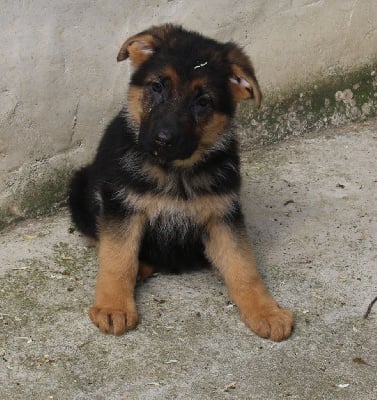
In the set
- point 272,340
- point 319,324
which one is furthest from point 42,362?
point 319,324

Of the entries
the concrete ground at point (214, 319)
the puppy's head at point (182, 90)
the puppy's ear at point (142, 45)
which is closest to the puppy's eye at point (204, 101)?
the puppy's head at point (182, 90)

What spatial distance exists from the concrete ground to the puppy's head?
35.7 inches

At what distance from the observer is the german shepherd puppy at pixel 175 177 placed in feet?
15.4

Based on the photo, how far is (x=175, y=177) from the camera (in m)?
4.93

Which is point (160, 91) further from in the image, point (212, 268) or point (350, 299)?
point (350, 299)

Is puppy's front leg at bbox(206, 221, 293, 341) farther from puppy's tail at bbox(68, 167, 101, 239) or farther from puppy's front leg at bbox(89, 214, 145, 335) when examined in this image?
puppy's tail at bbox(68, 167, 101, 239)

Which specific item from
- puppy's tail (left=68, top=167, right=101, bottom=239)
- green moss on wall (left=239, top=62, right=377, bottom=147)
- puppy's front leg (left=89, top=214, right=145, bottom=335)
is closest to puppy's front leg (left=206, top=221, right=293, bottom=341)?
puppy's front leg (left=89, top=214, right=145, bottom=335)

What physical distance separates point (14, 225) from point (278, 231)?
173 cm

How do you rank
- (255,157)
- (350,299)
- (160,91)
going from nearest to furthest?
(160,91), (350,299), (255,157)

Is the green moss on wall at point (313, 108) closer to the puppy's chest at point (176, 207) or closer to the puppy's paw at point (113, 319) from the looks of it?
the puppy's chest at point (176, 207)

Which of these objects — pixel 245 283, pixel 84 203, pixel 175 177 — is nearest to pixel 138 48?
pixel 175 177

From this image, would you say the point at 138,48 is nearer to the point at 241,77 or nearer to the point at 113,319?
the point at 241,77

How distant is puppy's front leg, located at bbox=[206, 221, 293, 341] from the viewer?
4695 mm

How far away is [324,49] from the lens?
22.9ft
